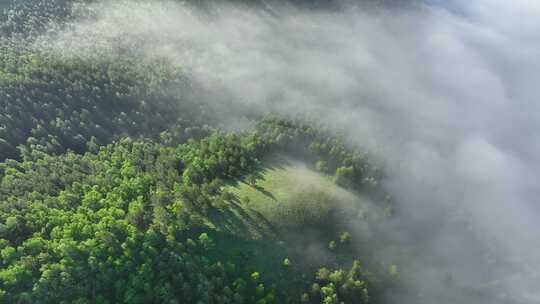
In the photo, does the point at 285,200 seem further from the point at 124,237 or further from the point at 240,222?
the point at 124,237

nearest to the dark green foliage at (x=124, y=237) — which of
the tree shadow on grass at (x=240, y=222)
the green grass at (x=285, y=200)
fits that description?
the tree shadow on grass at (x=240, y=222)

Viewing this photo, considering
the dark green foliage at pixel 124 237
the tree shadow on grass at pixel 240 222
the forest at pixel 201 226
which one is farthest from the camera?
the tree shadow on grass at pixel 240 222

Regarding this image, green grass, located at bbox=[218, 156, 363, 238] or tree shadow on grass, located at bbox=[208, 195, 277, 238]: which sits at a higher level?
green grass, located at bbox=[218, 156, 363, 238]

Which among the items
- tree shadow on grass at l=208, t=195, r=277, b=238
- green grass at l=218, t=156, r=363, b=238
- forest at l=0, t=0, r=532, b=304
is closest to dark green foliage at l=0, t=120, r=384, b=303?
forest at l=0, t=0, r=532, b=304

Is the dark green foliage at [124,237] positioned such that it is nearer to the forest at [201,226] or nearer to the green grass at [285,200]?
the forest at [201,226]

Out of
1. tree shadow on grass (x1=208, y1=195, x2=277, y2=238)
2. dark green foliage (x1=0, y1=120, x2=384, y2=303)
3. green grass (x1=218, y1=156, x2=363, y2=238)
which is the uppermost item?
green grass (x1=218, y1=156, x2=363, y2=238)

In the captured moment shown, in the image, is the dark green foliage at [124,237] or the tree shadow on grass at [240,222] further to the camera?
the tree shadow on grass at [240,222]

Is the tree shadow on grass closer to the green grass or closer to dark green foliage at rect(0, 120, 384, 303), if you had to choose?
the green grass

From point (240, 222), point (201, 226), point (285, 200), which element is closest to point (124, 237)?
point (201, 226)

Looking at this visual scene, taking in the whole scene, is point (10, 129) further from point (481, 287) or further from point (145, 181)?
point (481, 287)

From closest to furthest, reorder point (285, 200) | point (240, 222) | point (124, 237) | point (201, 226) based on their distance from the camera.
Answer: point (124, 237), point (201, 226), point (240, 222), point (285, 200)

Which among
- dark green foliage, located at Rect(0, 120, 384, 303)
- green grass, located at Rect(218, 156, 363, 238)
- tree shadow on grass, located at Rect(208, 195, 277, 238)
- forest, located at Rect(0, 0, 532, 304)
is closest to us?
dark green foliage, located at Rect(0, 120, 384, 303)
